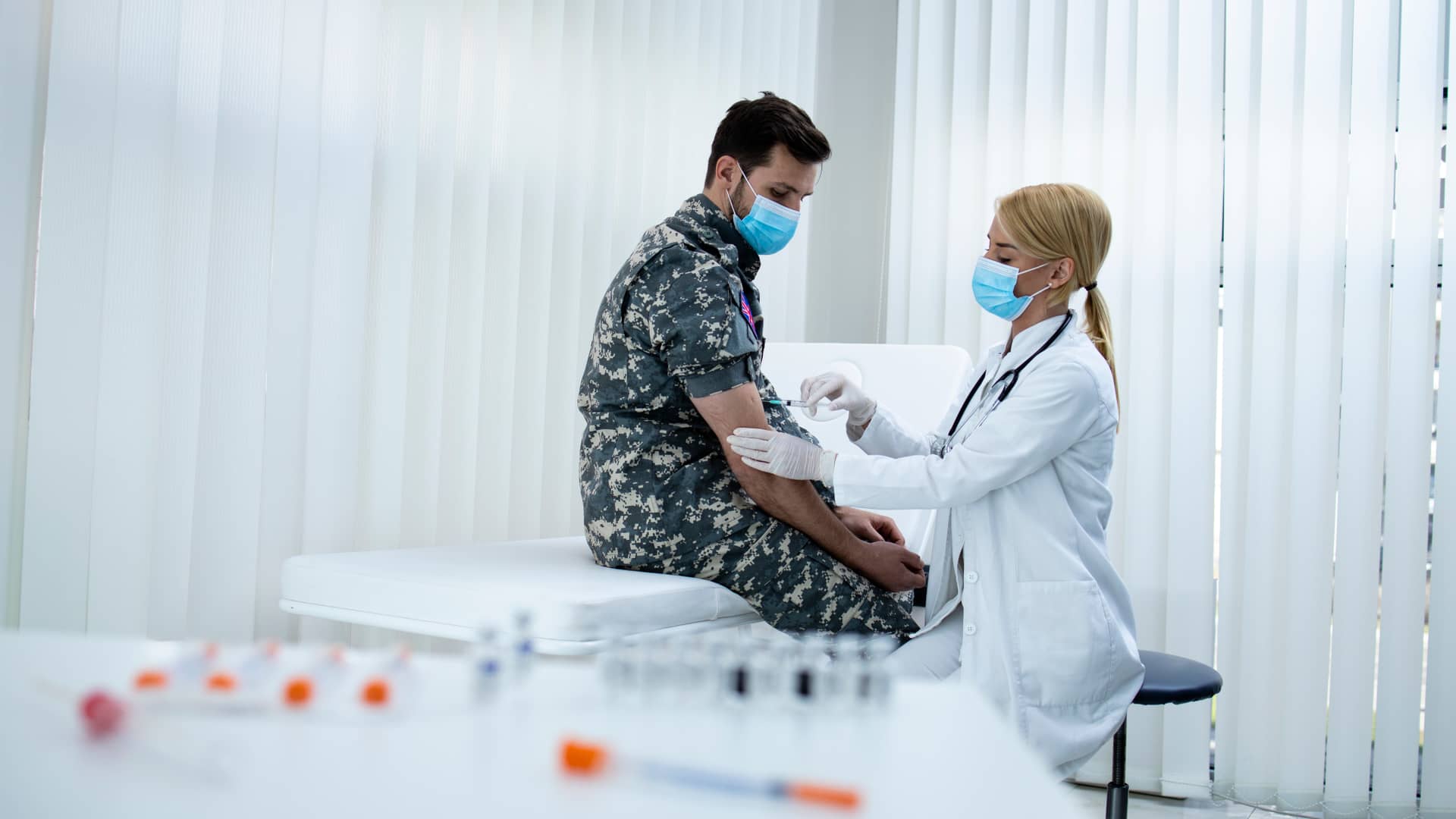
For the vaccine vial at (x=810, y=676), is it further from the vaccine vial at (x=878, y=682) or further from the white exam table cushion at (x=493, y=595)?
the white exam table cushion at (x=493, y=595)

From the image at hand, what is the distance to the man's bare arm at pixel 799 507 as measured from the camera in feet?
5.56

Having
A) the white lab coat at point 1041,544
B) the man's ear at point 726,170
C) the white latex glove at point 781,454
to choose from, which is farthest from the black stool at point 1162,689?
the man's ear at point 726,170

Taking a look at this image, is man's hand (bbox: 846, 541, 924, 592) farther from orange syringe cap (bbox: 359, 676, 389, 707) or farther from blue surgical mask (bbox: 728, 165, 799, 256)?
orange syringe cap (bbox: 359, 676, 389, 707)

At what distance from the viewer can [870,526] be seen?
2035 mm

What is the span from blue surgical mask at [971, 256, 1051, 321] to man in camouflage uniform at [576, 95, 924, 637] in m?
0.41

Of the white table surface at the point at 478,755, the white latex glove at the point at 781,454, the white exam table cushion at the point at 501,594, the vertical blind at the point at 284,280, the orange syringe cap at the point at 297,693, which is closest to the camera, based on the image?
the white table surface at the point at 478,755

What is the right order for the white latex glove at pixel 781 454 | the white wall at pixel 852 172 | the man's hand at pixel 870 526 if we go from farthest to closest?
1. the white wall at pixel 852 172
2. the man's hand at pixel 870 526
3. the white latex glove at pixel 781 454

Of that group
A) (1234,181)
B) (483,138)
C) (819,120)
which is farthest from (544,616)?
(819,120)

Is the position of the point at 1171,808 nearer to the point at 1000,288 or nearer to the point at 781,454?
the point at 1000,288

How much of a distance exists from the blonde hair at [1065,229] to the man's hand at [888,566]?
452 millimetres

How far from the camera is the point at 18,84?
1505mm

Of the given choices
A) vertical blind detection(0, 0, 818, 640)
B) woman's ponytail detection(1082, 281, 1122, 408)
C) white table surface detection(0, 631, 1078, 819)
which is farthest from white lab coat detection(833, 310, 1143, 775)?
white table surface detection(0, 631, 1078, 819)

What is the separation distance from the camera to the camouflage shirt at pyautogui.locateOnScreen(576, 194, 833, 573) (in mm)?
1679

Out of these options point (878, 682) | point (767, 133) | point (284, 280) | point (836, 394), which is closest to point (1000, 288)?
point (836, 394)
